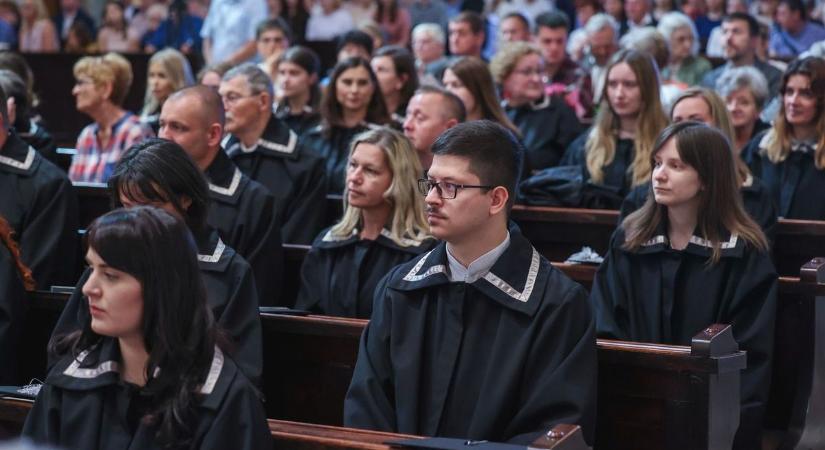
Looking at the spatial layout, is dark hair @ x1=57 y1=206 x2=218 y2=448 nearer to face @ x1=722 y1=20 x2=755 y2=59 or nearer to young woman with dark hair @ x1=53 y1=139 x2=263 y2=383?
young woman with dark hair @ x1=53 y1=139 x2=263 y2=383

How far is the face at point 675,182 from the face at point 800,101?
1.81m

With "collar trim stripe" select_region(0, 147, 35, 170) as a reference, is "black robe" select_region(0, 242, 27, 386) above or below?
below

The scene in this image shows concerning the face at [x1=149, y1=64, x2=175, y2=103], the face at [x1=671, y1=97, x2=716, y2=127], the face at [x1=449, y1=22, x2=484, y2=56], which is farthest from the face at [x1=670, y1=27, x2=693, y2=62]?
the face at [x1=149, y1=64, x2=175, y2=103]

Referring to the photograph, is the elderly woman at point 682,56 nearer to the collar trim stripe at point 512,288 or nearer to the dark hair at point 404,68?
the dark hair at point 404,68

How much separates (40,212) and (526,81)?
11.8 feet

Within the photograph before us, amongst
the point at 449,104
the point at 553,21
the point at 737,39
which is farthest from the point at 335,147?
the point at 737,39

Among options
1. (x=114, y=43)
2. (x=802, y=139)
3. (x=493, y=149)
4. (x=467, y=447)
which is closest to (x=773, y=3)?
(x=802, y=139)

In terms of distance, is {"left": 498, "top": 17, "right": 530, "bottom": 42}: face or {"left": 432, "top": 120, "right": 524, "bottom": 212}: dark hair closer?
{"left": 432, "top": 120, "right": 524, "bottom": 212}: dark hair

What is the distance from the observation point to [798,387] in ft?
14.3

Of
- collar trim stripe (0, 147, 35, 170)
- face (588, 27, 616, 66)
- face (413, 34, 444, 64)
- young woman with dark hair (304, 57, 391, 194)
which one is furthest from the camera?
face (413, 34, 444, 64)

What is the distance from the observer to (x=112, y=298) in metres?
2.82

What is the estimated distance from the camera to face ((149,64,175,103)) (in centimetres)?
848

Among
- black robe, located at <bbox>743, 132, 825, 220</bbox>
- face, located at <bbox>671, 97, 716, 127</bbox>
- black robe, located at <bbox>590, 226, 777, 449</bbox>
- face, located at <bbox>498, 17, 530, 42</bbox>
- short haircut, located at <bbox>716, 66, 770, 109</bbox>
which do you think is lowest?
black robe, located at <bbox>590, 226, 777, 449</bbox>

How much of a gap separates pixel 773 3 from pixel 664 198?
740 centimetres
